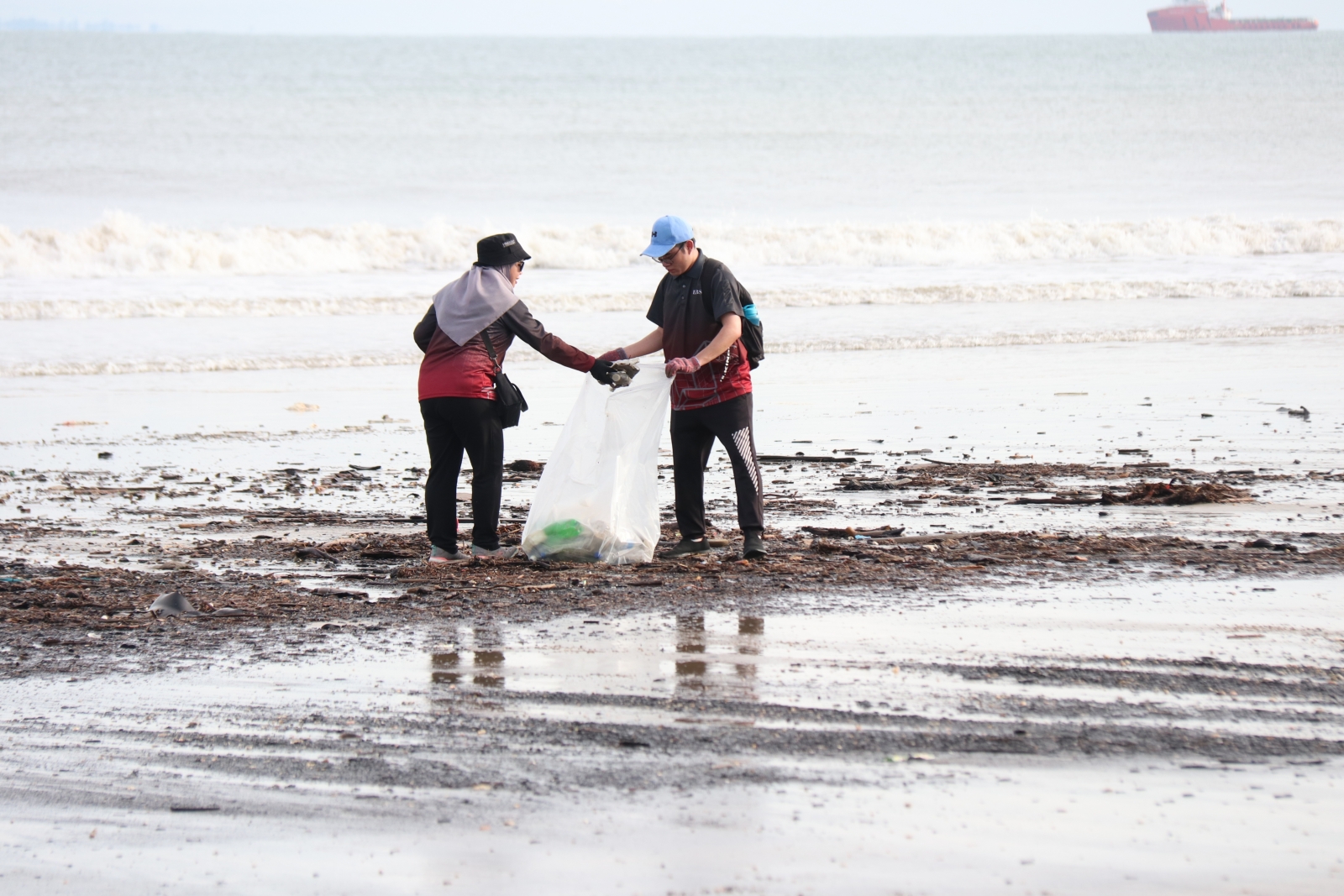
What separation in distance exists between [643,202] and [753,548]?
32772mm

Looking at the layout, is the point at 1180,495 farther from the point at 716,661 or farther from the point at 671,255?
the point at 716,661

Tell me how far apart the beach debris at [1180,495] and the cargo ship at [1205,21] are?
167623 millimetres

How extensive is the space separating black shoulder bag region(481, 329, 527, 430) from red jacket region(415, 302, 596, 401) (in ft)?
0.05

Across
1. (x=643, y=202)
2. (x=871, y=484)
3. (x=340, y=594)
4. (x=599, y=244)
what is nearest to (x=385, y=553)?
(x=340, y=594)

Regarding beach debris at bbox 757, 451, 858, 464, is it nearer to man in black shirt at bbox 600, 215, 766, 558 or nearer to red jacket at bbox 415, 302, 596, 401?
man in black shirt at bbox 600, 215, 766, 558

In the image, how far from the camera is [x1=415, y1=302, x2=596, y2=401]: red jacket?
6109 mm

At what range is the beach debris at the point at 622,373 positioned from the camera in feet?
20.2

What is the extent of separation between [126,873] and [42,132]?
168 ft

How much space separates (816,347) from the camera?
1495 centimetres

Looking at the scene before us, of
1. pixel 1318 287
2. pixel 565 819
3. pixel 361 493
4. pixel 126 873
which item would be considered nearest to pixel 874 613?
pixel 565 819

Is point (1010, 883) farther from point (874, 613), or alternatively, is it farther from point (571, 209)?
point (571, 209)

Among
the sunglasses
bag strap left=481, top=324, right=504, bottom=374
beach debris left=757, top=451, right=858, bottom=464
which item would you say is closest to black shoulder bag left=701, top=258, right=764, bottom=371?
the sunglasses

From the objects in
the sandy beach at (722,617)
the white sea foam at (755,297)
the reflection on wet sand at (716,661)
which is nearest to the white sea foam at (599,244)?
A: the sandy beach at (722,617)

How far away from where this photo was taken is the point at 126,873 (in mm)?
3080
